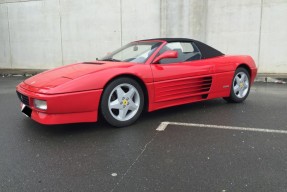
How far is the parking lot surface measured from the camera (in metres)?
2.52

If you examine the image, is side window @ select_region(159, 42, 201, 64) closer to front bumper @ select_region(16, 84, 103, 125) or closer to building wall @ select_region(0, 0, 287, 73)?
front bumper @ select_region(16, 84, 103, 125)

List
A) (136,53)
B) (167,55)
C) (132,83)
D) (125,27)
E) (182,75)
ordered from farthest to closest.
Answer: (125,27)
(136,53)
(182,75)
(167,55)
(132,83)

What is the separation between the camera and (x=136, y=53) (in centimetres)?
457

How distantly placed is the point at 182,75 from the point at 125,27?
6.62 meters

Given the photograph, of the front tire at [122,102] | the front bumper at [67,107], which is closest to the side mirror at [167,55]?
the front tire at [122,102]

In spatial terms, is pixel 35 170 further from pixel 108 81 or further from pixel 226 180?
pixel 226 180

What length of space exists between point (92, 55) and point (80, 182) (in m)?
9.09

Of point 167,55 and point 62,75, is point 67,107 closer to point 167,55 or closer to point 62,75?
point 62,75

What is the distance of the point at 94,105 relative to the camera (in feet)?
12.2

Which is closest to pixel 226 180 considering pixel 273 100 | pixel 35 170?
pixel 35 170

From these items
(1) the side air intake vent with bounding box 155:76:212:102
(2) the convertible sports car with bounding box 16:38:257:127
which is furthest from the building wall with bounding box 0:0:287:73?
(1) the side air intake vent with bounding box 155:76:212:102

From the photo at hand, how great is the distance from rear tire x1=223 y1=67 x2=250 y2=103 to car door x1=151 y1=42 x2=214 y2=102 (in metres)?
0.69

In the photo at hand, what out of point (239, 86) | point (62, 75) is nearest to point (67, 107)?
point (62, 75)

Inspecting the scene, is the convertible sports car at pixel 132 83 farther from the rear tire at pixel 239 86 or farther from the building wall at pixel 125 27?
the building wall at pixel 125 27
